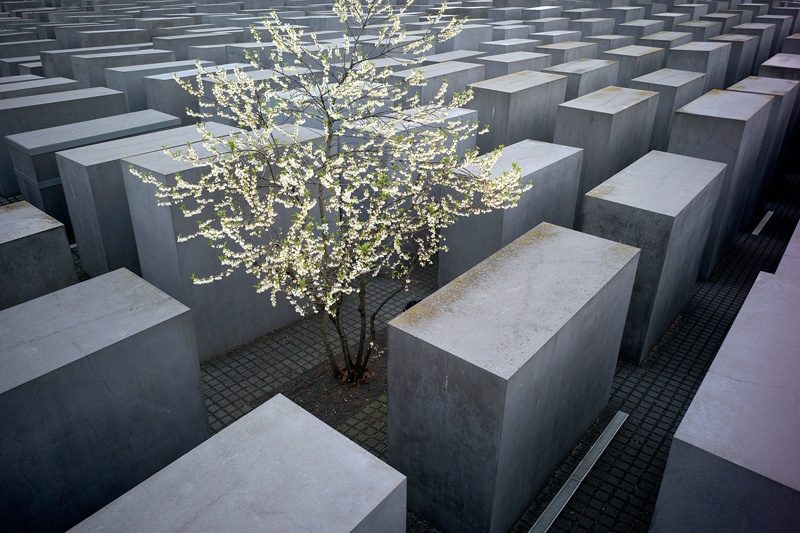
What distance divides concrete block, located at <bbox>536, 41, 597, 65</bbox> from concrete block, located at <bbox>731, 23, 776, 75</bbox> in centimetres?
791

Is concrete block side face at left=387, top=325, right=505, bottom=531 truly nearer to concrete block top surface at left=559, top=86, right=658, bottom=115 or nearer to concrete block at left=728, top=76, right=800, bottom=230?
concrete block top surface at left=559, top=86, right=658, bottom=115

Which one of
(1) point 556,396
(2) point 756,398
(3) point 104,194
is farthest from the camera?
(3) point 104,194

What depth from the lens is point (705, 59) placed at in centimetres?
1752

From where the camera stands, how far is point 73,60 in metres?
17.6

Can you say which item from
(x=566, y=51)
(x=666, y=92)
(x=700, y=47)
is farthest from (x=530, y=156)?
(x=700, y=47)

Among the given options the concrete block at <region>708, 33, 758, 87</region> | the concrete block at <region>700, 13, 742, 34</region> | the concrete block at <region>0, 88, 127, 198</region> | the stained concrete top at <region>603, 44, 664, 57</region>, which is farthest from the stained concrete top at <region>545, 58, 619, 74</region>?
the concrete block at <region>700, 13, 742, 34</region>

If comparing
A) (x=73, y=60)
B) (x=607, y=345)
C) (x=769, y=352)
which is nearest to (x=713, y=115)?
(x=607, y=345)

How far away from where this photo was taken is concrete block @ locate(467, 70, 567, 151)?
13219 millimetres

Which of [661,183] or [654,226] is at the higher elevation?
[661,183]

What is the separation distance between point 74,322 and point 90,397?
95 centimetres

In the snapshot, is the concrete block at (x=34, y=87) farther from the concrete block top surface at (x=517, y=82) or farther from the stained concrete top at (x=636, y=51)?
the stained concrete top at (x=636, y=51)

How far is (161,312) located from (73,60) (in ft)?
49.7

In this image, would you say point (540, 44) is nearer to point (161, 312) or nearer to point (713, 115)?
point (713, 115)

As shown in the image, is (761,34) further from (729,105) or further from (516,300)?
(516,300)
